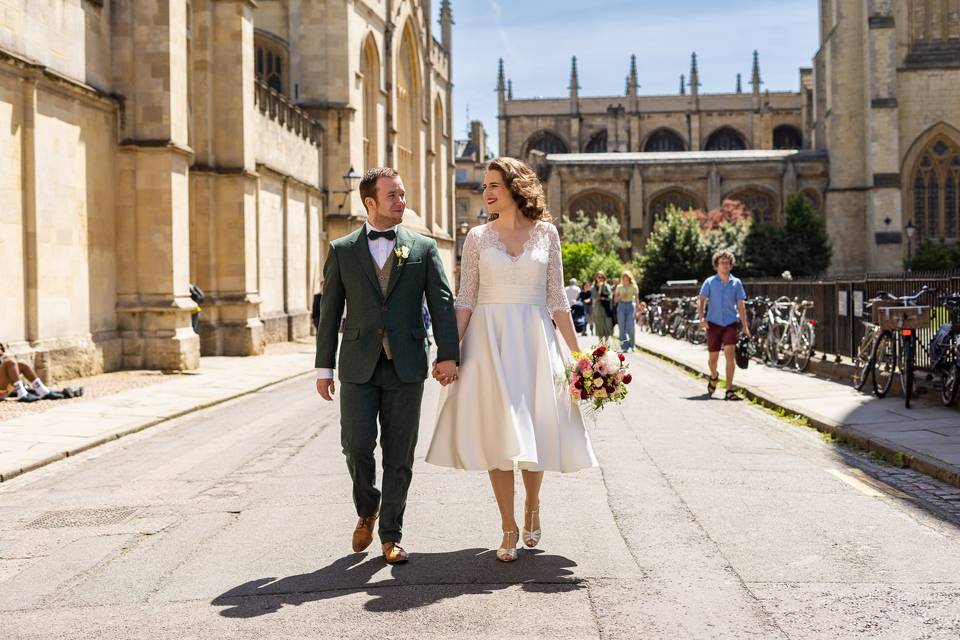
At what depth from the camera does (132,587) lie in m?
4.89

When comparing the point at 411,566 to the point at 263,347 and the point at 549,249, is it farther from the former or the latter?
the point at 263,347

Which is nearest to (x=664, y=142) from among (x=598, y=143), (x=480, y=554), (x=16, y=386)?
(x=598, y=143)

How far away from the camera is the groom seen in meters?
5.15

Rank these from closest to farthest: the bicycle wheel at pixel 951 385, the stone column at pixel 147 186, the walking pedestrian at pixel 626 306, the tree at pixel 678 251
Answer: the bicycle wheel at pixel 951 385
the stone column at pixel 147 186
the walking pedestrian at pixel 626 306
the tree at pixel 678 251

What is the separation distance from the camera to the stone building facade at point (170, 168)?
51.6 ft

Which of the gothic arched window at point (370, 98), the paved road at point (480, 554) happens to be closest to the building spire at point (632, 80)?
the gothic arched window at point (370, 98)

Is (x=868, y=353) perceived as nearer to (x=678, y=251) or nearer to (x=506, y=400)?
(x=506, y=400)

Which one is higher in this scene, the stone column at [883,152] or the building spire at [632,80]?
the building spire at [632,80]

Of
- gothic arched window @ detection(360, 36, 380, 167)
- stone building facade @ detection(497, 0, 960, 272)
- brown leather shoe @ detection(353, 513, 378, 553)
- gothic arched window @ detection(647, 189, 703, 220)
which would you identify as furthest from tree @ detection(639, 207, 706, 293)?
brown leather shoe @ detection(353, 513, 378, 553)

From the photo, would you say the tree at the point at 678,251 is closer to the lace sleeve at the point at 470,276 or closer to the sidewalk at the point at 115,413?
the sidewalk at the point at 115,413

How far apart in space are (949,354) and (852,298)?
15.1 ft

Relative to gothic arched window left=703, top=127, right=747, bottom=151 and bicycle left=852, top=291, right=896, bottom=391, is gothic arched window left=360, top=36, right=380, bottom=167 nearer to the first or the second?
bicycle left=852, top=291, right=896, bottom=391

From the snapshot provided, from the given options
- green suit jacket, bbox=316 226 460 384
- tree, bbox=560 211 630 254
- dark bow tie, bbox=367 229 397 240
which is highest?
tree, bbox=560 211 630 254

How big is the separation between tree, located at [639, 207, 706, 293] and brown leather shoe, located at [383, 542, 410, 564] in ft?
133
